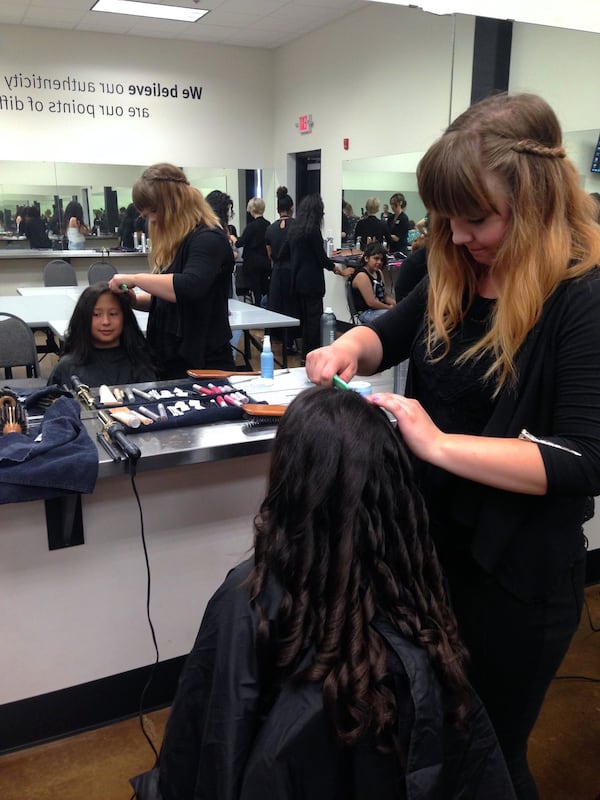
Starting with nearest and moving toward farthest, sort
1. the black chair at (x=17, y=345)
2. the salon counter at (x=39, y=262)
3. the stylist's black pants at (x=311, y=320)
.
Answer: the black chair at (x=17, y=345), the stylist's black pants at (x=311, y=320), the salon counter at (x=39, y=262)

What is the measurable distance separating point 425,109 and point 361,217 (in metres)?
1.27

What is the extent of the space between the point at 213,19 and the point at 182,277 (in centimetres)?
485

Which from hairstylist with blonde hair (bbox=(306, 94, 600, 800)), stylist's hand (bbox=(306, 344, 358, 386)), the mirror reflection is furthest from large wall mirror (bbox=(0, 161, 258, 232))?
hairstylist with blonde hair (bbox=(306, 94, 600, 800))

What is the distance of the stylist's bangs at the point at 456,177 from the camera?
869 mm

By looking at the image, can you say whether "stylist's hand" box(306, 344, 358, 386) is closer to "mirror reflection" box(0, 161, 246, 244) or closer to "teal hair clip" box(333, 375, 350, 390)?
"teal hair clip" box(333, 375, 350, 390)

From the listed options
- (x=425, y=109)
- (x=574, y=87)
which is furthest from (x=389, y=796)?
(x=425, y=109)

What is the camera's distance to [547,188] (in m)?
0.87

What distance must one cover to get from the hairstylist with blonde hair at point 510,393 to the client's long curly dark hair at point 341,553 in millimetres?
116

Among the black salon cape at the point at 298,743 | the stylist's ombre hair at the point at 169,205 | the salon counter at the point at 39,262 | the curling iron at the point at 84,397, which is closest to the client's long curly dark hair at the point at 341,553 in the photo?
the black salon cape at the point at 298,743

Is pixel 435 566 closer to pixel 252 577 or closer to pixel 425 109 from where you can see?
pixel 252 577

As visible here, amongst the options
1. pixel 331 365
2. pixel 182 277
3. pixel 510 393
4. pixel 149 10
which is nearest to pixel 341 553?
pixel 510 393

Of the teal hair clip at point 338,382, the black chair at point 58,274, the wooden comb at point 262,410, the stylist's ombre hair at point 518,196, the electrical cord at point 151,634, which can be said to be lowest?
the electrical cord at point 151,634

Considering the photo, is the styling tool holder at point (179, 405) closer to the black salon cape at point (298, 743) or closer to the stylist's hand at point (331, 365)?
the stylist's hand at point (331, 365)

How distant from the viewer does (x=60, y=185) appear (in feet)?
21.7
